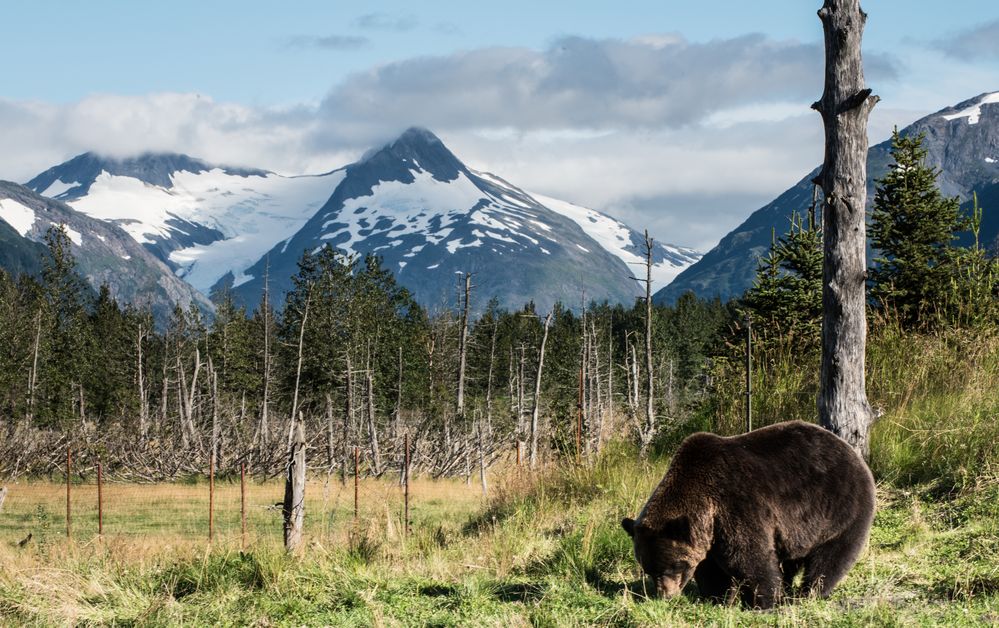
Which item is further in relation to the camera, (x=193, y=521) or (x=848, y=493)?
(x=193, y=521)

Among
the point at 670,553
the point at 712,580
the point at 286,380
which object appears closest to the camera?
the point at 670,553

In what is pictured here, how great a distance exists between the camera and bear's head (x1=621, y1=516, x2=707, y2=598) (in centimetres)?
597

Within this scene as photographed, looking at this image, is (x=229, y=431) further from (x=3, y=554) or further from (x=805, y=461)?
(x=805, y=461)

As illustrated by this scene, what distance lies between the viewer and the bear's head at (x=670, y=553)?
597 cm

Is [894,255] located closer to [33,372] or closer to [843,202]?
[843,202]

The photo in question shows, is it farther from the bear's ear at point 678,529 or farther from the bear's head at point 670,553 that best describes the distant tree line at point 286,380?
the bear's ear at point 678,529

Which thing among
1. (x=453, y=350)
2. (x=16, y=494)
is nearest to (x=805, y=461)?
(x=16, y=494)

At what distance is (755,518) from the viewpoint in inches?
238

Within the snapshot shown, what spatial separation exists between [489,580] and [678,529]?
2070mm

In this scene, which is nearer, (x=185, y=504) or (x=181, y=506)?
(x=181, y=506)

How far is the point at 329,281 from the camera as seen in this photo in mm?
62469

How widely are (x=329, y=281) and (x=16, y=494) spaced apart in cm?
2862

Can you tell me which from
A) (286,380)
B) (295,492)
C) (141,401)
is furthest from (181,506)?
(141,401)

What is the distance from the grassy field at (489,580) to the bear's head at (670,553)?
149 millimetres
